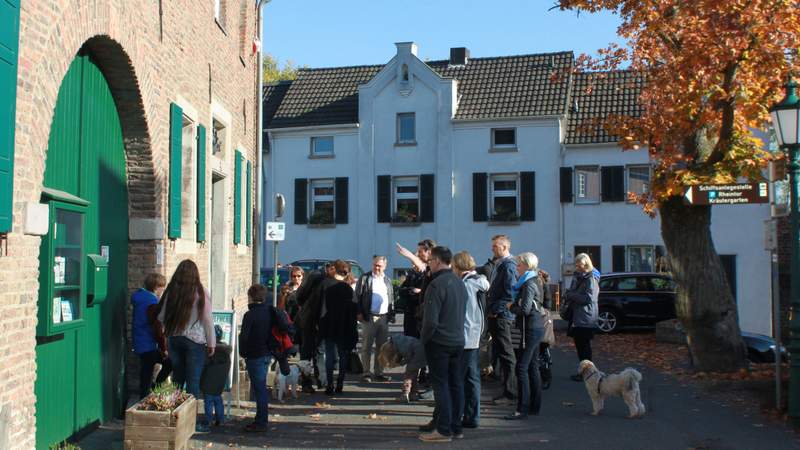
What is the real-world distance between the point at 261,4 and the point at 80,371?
11.7 metres

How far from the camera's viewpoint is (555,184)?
114 feet

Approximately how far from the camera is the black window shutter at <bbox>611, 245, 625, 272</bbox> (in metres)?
33.9

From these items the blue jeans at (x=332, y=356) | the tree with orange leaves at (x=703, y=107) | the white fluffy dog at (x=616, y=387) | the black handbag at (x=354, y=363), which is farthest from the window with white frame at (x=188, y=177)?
the tree with orange leaves at (x=703, y=107)

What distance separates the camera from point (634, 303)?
→ 23266mm

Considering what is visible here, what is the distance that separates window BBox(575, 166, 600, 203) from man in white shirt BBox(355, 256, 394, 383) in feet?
73.0

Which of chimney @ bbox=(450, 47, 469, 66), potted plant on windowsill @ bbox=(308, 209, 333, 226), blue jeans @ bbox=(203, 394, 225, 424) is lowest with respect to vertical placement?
blue jeans @ bbox=(203, 394, 225, 424)

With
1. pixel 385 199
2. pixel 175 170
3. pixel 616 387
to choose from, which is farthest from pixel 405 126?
pixel 616 387

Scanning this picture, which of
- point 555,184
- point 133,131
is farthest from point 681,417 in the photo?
point 555,184

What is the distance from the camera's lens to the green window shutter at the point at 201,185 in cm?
1203

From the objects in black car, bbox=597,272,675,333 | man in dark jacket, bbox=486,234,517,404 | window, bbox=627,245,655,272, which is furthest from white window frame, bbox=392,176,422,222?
man in dark jacket, bbox=486,234,517,404

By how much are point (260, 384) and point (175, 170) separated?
2.83 m

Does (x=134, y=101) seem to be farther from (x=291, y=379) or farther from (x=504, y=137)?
(x=504, y=137)

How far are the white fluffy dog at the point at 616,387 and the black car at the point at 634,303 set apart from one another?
13.0 m

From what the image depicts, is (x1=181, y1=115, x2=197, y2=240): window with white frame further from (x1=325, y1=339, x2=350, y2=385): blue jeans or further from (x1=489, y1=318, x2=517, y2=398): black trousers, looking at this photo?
(x1=489, y1=318, x2=517, y2=398): black trousers
